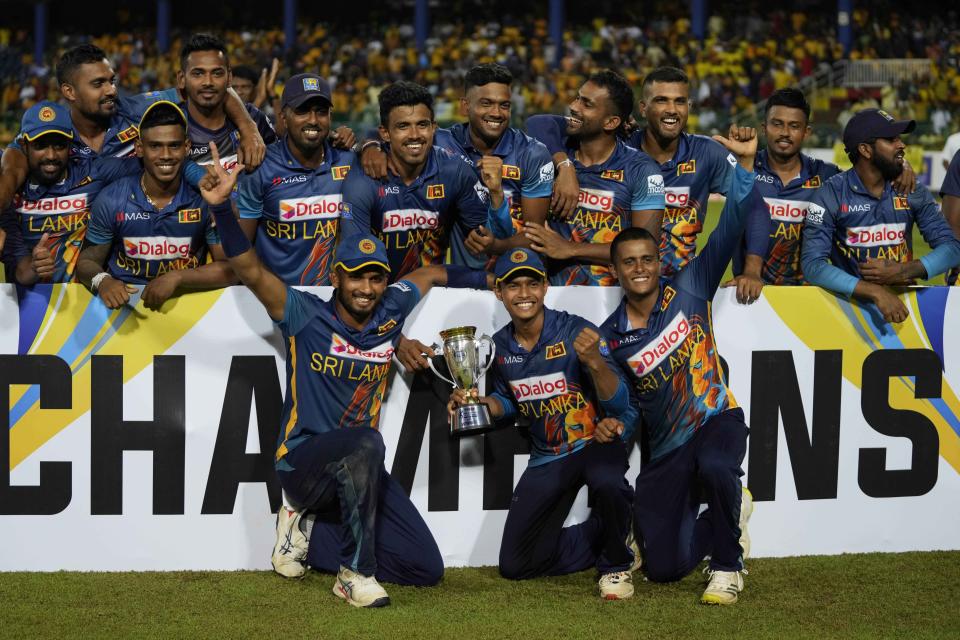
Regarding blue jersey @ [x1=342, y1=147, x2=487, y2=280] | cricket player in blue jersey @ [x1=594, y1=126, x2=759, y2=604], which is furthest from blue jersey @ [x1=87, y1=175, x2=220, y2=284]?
cricket player in blue jersey @ [x1=594, y1=126, x2=759, y2=604]

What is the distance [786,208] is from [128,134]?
4.27 m

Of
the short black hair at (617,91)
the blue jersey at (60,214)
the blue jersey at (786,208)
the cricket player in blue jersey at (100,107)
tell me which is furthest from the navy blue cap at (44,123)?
the blue jersey at (786,208)

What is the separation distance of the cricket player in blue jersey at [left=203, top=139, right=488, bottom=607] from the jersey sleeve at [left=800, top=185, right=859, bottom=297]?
2327 millimetres

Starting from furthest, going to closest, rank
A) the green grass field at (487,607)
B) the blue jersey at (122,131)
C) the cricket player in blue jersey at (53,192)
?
the blue jersey at (122,131), the cricket player in blue jersey at (53,192), the green grass field at (487,607)

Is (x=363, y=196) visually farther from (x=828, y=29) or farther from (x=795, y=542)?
(x=828, y=29)

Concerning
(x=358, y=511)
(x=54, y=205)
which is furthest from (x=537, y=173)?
(x=54, y=205)

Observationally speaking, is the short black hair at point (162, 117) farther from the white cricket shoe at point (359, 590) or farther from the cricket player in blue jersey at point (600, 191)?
the white cricket shoe at point (359, 590)

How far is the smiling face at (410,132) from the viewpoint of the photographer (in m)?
6.30

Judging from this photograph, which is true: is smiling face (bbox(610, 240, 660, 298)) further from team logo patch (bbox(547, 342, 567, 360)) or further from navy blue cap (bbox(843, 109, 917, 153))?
navy blue cap (bbox(843, 109, 917, 153))

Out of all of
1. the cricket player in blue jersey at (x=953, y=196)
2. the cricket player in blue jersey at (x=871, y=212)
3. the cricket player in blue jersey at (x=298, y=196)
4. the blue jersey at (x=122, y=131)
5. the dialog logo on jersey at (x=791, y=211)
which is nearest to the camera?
the cricket player in blue jersey at (x=298, y=196)

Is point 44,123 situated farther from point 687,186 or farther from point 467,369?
point 687,186

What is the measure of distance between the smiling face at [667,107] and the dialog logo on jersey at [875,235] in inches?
48.3

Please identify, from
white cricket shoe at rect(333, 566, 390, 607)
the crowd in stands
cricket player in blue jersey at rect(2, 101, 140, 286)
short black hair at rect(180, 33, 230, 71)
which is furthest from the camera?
the crowd in stands

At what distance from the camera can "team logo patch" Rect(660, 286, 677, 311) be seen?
19.0 ft
